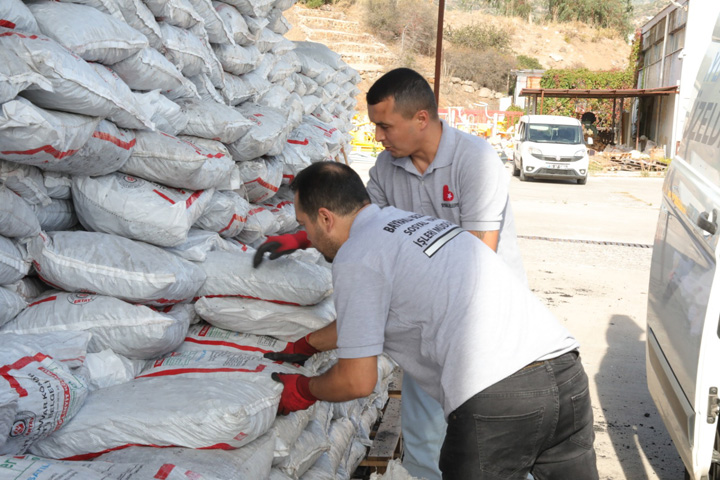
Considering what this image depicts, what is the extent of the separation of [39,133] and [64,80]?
0.20 meters

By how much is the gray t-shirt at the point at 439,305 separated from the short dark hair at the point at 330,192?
0.09m

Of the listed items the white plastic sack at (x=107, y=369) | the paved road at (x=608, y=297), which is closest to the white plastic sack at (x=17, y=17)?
the white plastic sack at (x=107, y=369)

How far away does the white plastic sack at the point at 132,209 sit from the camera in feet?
8.61

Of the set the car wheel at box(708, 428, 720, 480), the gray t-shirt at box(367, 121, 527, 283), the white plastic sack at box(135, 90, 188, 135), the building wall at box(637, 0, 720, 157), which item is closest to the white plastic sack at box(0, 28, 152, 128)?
the white plastic sack at box(135, 90, 188, 135)

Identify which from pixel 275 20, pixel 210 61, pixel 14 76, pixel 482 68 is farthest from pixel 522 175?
pixel 482 68

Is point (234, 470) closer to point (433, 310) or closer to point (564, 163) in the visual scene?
point (433, 310)

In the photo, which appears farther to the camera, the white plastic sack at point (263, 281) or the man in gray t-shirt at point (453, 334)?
the white plastic sack at point (263, 281)

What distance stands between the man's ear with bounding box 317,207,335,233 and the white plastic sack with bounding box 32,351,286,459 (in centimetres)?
59

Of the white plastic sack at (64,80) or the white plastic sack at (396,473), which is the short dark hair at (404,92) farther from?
the white plastic sack at (396,473)

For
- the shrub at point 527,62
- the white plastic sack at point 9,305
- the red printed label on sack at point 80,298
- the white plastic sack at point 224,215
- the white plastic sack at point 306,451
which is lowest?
the white plastic sack at point 306,451

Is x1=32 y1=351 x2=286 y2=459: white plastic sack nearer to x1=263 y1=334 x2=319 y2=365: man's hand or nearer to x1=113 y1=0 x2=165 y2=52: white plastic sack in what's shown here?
x1=263 y1=334 x2=319 y2=365: man's hand

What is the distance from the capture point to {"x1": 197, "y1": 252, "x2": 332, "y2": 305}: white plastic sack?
2869 mm

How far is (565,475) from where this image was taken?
2.13 metres

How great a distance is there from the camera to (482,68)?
4062 cm
